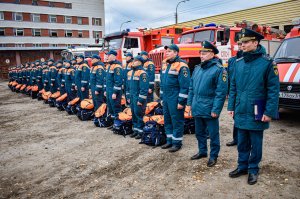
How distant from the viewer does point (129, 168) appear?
438 cm

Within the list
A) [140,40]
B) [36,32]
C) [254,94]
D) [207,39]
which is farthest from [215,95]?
[36,32]

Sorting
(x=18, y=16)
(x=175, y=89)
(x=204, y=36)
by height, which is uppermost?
(x=18, y=16)

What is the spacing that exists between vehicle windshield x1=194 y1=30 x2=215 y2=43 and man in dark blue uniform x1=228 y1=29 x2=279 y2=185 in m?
6.28

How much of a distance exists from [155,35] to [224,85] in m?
8.92

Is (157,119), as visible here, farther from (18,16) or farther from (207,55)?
(18,16)

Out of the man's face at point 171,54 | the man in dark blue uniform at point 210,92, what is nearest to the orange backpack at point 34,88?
the man's face at point 171,54

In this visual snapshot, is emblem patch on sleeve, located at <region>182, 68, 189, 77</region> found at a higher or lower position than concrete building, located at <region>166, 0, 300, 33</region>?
lower

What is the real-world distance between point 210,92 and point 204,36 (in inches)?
245

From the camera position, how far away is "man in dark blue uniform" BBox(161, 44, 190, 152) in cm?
485

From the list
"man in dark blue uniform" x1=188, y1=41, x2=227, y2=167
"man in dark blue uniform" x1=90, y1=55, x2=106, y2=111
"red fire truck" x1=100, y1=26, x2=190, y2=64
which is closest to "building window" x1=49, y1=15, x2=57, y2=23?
"red fire truck" x1=100, y1=26, x2=190, y2=64

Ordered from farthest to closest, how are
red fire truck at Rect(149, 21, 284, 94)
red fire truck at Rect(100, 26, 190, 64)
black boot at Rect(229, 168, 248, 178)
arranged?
red fire truck at Rect(100, 26, 190, 64) → red fire truck at Rect(149, 21, 284, 94) → black boot at Rect(229, 168, 248, 178)

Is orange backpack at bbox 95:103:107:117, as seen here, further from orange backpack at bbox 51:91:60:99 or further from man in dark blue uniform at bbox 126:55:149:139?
orange backpack at bbox 51:91:60:99

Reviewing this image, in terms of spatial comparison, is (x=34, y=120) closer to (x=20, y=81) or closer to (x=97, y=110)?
(x=97, y=110)

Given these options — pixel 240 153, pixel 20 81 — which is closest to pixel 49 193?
pixel 240 153
